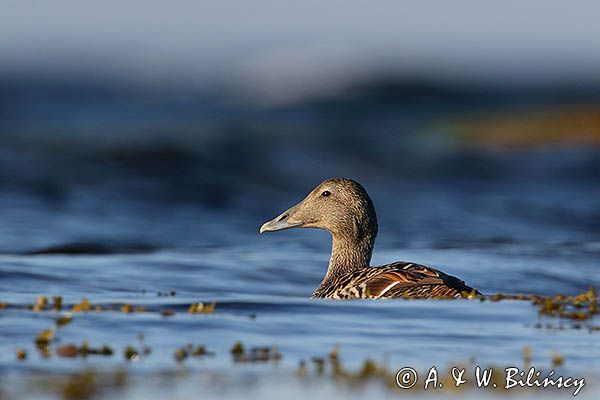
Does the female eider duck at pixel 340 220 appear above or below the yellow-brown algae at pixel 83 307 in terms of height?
above

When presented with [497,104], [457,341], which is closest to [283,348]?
[457,341]

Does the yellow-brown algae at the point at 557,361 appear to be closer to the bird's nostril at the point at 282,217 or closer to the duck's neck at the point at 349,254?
the duck's neck at the point at 349,254

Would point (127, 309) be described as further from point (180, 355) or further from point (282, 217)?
point (282, 217)

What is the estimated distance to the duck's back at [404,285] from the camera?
11.2 m

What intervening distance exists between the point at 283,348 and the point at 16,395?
6.61 feet

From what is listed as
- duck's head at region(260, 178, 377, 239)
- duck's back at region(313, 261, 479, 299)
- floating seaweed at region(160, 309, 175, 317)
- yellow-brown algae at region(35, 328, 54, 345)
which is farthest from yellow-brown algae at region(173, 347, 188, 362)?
duck's head at region(260, 178, 377, 239)

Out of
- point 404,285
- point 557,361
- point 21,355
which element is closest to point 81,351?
point 21,355

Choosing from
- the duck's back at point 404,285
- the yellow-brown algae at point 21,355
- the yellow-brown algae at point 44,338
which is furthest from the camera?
the duck's back at point 404,285

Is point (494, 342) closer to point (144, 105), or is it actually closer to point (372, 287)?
point (372, 287)

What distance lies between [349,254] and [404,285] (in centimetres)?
243

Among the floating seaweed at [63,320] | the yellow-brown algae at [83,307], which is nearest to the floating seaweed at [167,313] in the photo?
the yellow-brown algae at [83,307]

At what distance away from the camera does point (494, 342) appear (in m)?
9.15

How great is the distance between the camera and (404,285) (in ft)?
37.0

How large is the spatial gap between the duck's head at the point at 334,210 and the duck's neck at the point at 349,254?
69mm
